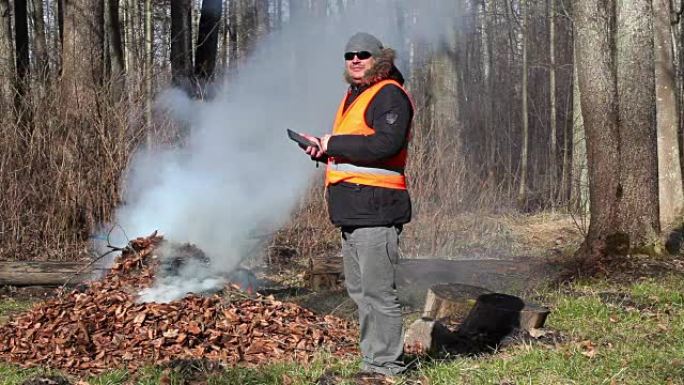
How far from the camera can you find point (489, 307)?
249 inches

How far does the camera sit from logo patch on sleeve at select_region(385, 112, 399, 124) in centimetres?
451

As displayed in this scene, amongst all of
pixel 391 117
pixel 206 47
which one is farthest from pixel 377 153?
pixel 206 47

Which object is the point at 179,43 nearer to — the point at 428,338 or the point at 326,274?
the point at 326,274

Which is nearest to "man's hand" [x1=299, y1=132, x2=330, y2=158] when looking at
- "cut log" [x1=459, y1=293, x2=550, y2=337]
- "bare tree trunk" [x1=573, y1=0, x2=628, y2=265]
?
"cut log" [x1=459, y1=293, x2=550, y2=337]

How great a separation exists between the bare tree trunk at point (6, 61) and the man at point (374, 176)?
793 cm

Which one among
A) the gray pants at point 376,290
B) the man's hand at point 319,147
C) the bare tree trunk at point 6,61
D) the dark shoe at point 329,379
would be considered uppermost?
the bare tree trunk at point 6,61

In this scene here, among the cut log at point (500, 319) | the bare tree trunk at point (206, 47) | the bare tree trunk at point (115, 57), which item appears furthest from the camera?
the bare tree trunk at point (206, 47)

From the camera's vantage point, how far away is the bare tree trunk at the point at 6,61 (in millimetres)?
11125

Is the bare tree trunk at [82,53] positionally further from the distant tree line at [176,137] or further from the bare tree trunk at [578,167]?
the bare tree trunk at [578,167]

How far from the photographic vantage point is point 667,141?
13.1 meters

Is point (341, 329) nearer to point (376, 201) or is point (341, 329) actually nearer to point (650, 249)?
point (376, 201)

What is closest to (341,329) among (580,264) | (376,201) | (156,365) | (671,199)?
(156,365)

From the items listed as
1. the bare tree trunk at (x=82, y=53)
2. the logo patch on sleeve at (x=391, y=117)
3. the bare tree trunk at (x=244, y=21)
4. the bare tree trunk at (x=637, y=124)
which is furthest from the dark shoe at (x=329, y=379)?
the bare tree trunk at (x=244, y=21)

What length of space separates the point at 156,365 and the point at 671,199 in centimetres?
1015
